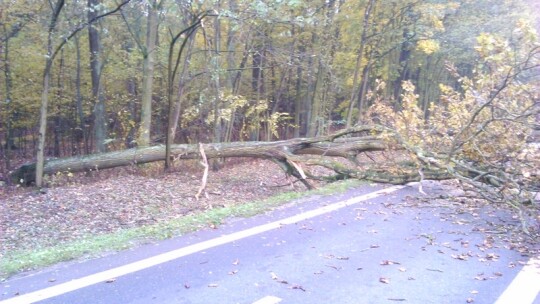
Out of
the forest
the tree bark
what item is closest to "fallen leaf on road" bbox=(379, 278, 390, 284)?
the forest

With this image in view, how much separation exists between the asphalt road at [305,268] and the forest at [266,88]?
7.28 ft

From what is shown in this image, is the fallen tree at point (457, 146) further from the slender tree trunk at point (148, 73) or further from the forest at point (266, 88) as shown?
the slender tree trunk at point (148, 73)

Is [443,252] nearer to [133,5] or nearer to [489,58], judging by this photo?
[489,58]

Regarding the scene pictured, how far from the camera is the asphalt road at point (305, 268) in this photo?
4191 mm

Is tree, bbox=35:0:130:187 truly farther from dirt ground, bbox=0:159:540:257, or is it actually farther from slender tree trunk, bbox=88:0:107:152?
slender tree trunk, bbox=88:0:107:152

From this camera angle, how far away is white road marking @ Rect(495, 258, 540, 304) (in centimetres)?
423

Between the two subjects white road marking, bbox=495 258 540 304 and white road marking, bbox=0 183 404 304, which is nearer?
white road marking, bbox=0 183 404 304

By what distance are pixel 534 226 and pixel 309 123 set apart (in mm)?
13574

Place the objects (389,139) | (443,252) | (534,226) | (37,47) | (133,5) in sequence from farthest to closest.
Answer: (133,5) < (37,47) < (389,139) < (534,226) < (443,252)

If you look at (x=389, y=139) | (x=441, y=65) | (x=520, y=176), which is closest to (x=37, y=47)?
(x=389, y=139)

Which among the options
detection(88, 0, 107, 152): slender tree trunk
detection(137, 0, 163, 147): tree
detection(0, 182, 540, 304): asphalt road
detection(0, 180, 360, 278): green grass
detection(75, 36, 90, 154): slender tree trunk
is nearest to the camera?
detection(0, 182, 540, 304): asphalt road

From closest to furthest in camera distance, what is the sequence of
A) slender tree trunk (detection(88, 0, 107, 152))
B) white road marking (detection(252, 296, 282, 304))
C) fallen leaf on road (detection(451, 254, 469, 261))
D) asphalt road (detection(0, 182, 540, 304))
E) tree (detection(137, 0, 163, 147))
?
1. white road marking (detection(252, 296, 282, 304))
2. asphalt road (detection(0, 182, 540, 304))
3. fallen leaf on road (detection(451, 254, 469, 261))
4. tree (detection(137, 0, 163, 147))
5. slender tree trunk (detection(88, 0, 107, 152))

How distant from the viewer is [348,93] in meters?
23.3

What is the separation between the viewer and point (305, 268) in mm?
4887
